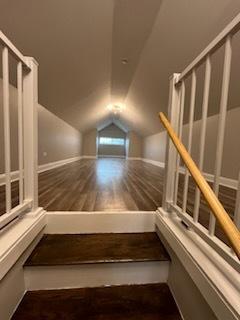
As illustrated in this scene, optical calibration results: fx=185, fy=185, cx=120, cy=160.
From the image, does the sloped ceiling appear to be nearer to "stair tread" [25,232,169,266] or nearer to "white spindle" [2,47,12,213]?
"white spindle" [2,47,12,213]

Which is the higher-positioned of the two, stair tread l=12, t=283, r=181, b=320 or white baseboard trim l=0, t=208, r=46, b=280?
white baseboard trim l=0, t=208, r=46, b=280

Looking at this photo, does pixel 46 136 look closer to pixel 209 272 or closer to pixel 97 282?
pixel 97 282

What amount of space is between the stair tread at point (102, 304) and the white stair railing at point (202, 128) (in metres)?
0.50

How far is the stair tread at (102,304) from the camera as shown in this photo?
1.00 meters

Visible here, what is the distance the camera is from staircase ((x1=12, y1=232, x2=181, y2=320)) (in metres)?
1.02

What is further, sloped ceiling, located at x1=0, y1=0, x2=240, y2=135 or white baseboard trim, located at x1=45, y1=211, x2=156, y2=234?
sloped ceiling, located at x1=0, y1=0, x2=240, y2=135

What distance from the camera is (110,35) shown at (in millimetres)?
2543

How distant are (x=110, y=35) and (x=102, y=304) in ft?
9.65

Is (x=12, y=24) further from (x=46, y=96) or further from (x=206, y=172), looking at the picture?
(x=206, y=172)

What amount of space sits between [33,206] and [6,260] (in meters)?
0.47

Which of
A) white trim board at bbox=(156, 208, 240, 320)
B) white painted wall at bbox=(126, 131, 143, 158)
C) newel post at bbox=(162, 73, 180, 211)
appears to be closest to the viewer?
white trim board at bbox=(156, 208, 240, 320)

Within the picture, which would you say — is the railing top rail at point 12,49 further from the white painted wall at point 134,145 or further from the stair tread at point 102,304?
the white painted wall at point 134,145

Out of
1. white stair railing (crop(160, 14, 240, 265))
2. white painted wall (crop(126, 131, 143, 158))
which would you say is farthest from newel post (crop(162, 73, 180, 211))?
white painted wall (crop(126, 131, 143, 158))

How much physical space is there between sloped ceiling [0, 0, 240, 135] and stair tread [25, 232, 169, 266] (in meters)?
2.12
